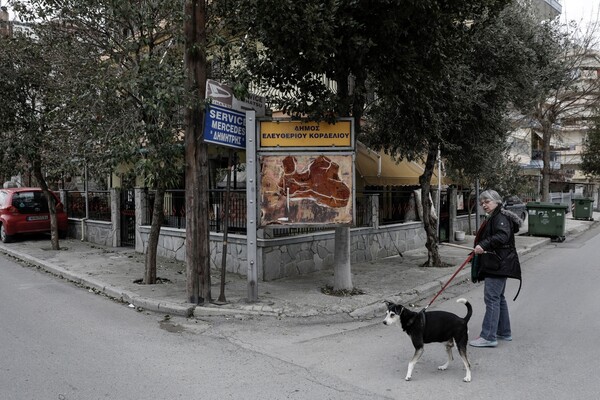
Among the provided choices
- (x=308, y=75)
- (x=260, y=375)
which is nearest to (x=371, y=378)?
(x=260, y=375)

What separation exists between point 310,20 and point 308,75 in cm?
158

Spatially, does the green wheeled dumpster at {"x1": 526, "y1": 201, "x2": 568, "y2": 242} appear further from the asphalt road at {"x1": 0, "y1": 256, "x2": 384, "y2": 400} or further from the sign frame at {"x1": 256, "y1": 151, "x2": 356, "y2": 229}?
the asphalt road at {"x1": 0, "y1": 256, "x2": 384, "y2": 400}

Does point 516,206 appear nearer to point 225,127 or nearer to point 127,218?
point 127,218

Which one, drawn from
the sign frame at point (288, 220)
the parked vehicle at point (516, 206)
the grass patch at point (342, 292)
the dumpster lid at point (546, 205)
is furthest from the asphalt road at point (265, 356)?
the parked vehicle at point (516, 206)

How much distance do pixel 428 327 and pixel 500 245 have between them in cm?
150

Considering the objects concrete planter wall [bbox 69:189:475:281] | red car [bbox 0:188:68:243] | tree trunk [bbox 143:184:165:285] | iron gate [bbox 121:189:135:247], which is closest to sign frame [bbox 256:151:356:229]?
concrete planter wall [bbox 69:189:475:281]

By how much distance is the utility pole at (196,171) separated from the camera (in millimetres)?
7500

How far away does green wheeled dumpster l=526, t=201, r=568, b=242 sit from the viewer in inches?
722

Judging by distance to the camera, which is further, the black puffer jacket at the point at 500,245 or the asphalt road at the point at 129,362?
the black puffer jacket at the point at 500,245

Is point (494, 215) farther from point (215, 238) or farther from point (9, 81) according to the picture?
point (9, 81)

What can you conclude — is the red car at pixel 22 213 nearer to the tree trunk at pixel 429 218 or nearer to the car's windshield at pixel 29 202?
the car's windshield at pixel 29 202

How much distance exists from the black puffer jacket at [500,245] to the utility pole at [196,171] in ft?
13.4

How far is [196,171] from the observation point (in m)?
7.52

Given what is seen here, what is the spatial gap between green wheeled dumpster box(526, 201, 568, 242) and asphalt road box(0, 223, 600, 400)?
11.0 meters
